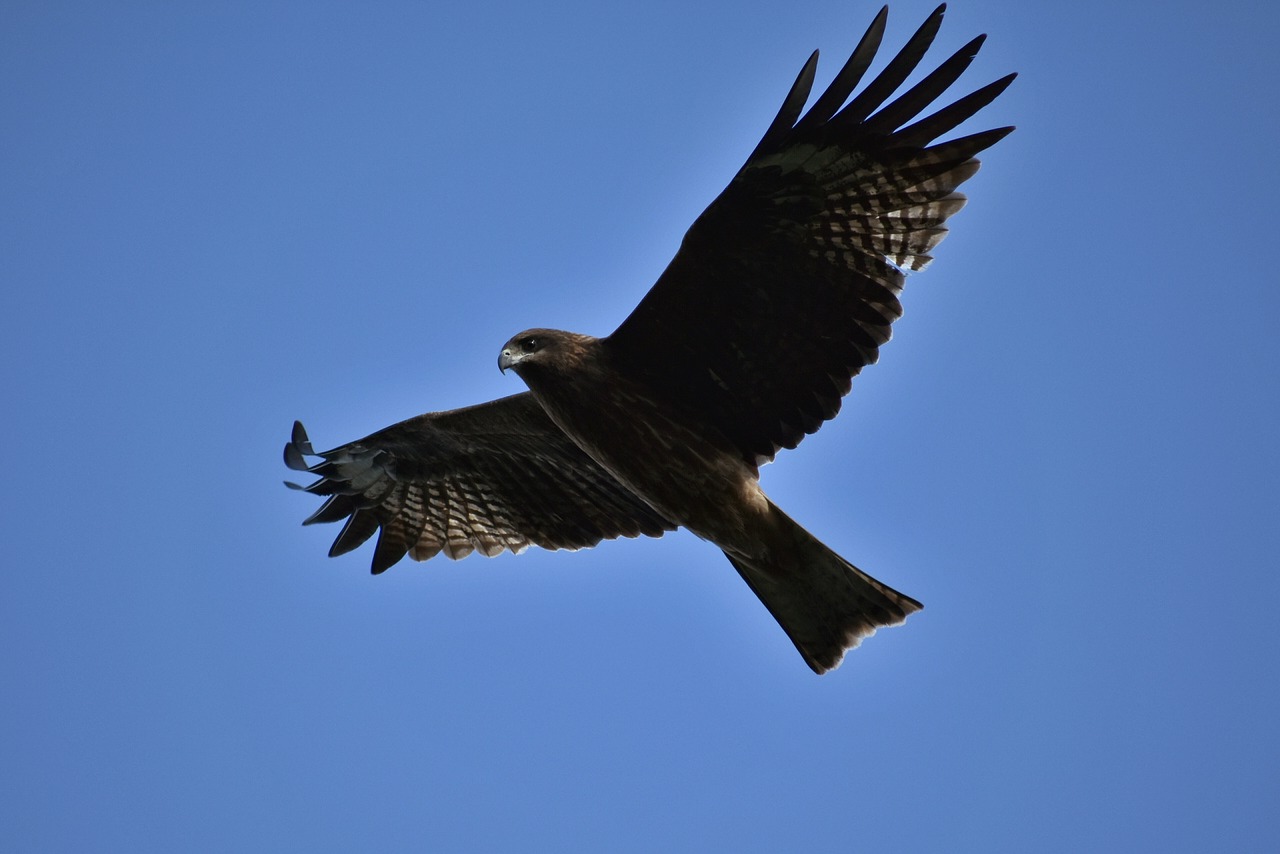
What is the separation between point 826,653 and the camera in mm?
7289

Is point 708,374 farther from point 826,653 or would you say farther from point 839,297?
point 826,653

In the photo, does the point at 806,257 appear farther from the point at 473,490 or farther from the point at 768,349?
the point at 473,490

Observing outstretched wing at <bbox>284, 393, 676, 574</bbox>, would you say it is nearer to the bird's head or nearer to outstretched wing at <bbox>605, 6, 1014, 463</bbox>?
the bird's head

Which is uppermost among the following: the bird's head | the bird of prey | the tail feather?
the bird's head

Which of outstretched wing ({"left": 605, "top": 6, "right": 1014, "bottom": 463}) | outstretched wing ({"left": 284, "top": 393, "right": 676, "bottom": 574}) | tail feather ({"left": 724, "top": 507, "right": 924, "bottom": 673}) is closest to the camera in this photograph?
outstretched wing ({"left": 605, "top": 6, "right": 1014, "bottom": 463})

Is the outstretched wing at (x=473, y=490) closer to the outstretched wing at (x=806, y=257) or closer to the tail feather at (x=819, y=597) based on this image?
the tail feather at (x=819, y=597)

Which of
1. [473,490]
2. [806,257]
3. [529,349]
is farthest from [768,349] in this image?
[473,490]

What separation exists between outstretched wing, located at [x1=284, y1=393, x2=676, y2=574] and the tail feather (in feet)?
3.22

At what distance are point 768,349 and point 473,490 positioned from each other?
8.61 ft

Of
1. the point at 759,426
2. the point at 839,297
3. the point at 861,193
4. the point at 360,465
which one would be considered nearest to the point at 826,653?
the point at 759,426

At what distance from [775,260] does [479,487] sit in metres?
2.92

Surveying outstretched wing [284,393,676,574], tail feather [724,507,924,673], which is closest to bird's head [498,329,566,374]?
outstretched wing [284,393,676,574]

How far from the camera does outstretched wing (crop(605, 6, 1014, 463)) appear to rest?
20.8 feet

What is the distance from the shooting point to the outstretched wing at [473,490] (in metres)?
8.20
